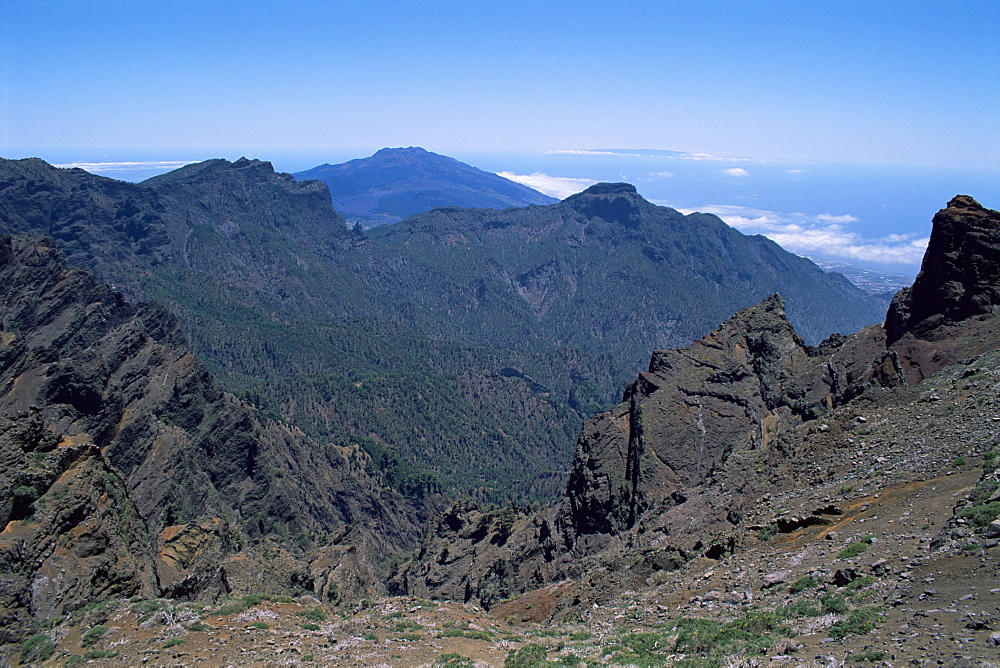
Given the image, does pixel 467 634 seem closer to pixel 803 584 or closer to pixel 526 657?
pixel 526 657

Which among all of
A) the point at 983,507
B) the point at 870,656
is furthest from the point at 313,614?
the point at 983,507

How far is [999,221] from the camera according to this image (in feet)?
124

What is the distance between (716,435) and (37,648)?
3768 centimetres

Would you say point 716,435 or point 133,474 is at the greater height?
point 716,435

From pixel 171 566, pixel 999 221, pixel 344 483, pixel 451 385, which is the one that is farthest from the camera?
pixel 451 385

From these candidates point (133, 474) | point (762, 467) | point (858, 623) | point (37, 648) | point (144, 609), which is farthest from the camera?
point (133, 474)

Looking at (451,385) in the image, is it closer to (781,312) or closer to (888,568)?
(781,312)

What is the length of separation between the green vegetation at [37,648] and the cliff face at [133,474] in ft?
2.70

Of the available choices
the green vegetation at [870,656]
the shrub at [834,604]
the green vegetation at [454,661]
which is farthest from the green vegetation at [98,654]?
the shrub at [834,604]

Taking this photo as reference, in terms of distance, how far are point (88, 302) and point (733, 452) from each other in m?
84.8

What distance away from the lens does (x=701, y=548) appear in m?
29.0

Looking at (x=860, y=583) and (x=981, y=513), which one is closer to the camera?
(x=981, y=513)

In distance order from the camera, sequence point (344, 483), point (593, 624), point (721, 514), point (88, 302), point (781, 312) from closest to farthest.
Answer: point (593, 624), point (721, 514), point (781, 312), point (88, 302), point (344, 483)

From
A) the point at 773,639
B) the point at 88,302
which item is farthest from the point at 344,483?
the point at 773,639
